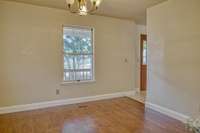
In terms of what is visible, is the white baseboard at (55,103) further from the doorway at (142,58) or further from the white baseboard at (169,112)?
the white baseboard at (169,112)

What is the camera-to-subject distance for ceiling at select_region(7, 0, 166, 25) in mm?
3385

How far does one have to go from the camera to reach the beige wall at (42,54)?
3.43m

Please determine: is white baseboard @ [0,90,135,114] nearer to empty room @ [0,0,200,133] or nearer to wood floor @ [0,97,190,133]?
empty room @ [0,0,200,133]

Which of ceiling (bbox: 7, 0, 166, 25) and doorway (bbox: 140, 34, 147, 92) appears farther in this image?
doorway (bbox: 140, 34, 147, 92)

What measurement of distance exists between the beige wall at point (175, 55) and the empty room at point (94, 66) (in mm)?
18

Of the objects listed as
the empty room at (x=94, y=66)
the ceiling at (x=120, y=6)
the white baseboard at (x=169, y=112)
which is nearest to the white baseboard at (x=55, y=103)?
the empty room at (x=94, y=66)

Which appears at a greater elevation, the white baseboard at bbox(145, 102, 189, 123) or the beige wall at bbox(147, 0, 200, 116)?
the beige wall at bbox(147, 0, 200, 116)

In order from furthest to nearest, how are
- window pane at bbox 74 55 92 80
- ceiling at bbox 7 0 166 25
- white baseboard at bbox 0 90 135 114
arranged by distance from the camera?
window pane at bbox 74 55 92 80, white baseboard at bbox 0 90 135 114, ceiling at bbox 7 0 166 25

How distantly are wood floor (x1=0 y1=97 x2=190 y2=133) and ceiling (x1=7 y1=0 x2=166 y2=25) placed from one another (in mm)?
2470

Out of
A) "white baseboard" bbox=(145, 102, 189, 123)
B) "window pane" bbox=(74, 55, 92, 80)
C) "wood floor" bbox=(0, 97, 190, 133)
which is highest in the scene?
"window pane" bbox=(74, 55, 92, 80)

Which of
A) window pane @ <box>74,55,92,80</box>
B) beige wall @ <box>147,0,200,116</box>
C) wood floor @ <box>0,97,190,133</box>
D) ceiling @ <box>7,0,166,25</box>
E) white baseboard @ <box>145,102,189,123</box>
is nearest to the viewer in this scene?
wood floor @ <box>0,97,190,133</box>

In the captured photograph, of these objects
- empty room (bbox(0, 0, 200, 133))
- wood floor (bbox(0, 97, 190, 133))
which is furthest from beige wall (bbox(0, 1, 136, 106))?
wood floor (bbox(0, 97, 190, 133))

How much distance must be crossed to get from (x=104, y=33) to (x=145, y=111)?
2416 millimetres

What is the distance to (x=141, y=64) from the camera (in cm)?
564
